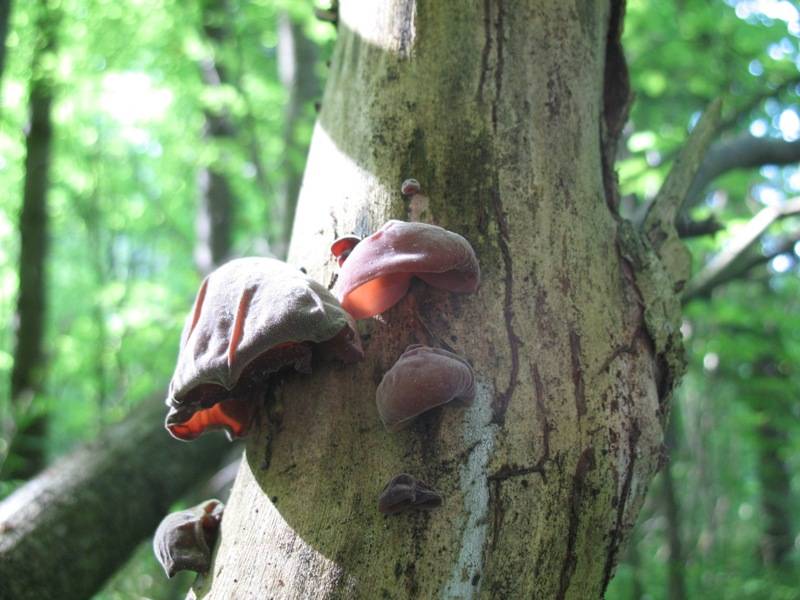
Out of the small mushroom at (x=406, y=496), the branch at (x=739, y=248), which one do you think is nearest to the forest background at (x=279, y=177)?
the branch at (x=739, y=248)

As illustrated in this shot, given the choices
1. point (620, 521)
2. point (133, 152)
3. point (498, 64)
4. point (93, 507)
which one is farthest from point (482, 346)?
point (133, 152)

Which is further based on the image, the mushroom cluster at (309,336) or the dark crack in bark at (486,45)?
the dark crack in bark at (486,45)

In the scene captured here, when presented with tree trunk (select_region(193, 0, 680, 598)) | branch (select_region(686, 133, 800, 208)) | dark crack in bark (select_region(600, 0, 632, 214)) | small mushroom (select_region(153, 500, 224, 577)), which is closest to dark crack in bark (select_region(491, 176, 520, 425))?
tree trunk (select_region(193, 0, 680, 598))

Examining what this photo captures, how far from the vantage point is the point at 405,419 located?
1194 mm

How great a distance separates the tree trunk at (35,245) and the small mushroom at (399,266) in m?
5.00

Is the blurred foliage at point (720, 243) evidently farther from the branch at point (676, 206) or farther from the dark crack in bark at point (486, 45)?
the dark crack in bark at point (486, 45)

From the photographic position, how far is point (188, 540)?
55.2 inches

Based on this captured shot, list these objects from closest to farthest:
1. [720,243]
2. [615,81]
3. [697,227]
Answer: [615,81] → [697,227] → [720,243]

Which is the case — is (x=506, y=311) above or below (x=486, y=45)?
below

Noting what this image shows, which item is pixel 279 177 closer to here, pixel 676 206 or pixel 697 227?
pixel 697 227

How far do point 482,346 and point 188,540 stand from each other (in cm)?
75

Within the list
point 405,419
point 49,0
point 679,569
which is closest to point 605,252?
point 405,419

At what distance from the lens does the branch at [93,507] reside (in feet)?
8.94

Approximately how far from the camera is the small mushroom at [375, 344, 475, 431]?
116 cm
